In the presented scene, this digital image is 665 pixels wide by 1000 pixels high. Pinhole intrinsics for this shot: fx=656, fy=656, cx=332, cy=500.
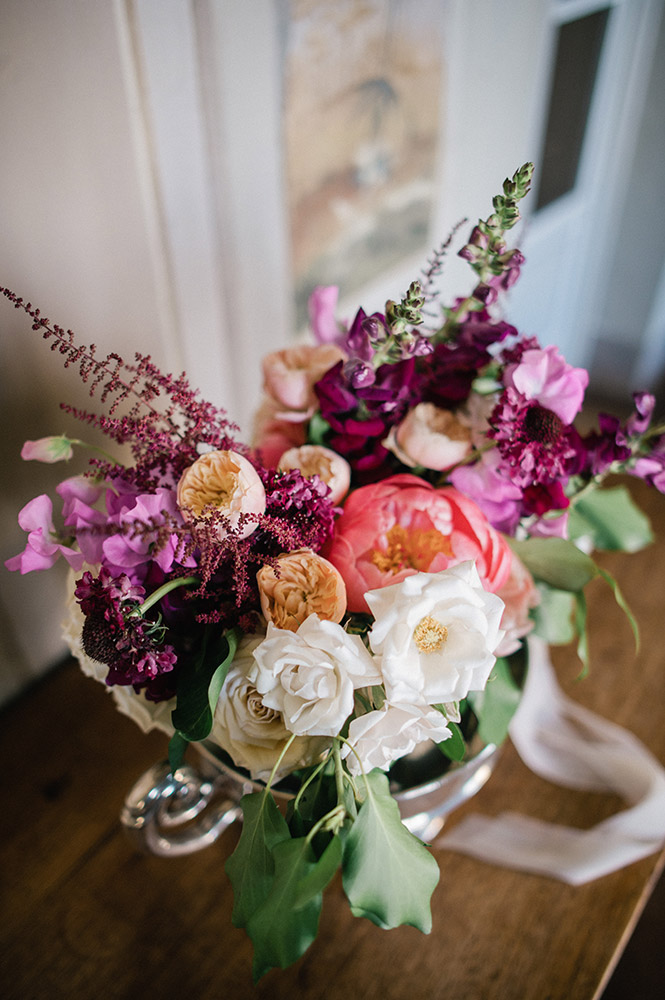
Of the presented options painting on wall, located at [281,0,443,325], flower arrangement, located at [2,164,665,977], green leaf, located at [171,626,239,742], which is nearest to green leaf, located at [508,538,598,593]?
flower arrangement, located at [2,164,665,977]

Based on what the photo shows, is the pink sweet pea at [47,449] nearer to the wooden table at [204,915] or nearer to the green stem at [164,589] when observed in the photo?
the green stem at [164,589]

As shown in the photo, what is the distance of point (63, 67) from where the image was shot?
0.45m

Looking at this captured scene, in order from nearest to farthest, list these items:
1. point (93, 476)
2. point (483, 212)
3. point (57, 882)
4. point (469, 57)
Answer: point (93, 476) < point (57, 882) < point (469, 57) < point (483, 212)

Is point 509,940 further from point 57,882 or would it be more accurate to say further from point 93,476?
point 93,476

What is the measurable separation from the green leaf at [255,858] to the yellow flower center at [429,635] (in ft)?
0.41

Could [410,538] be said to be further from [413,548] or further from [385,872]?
[385,872]

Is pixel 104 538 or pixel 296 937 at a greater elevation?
pixel 104 538

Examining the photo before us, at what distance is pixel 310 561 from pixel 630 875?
419mm

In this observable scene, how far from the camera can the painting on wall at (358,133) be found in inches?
26.0

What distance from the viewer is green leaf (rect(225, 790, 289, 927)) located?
1.16ft

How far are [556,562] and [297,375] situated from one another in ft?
0.74

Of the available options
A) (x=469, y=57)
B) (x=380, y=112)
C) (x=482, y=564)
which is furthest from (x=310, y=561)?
(x=469, y=57)

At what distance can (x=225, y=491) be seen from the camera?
37 centimetres

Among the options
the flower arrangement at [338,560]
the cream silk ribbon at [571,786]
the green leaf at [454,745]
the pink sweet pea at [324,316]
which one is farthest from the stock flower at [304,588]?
the cream silk ribbon at [571,786]
